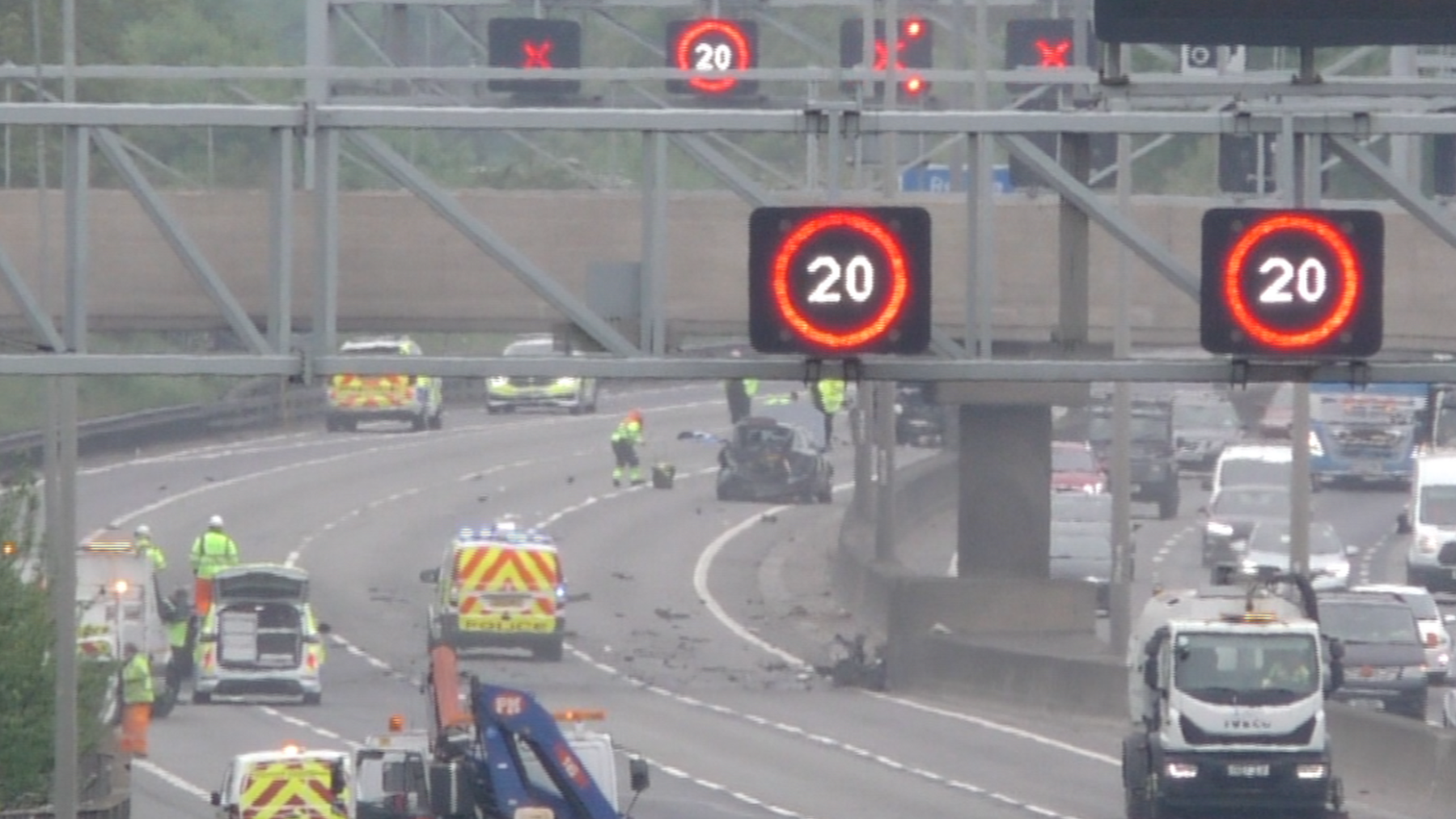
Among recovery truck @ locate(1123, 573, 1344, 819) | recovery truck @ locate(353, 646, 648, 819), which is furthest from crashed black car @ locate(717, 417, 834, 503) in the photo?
recovery truck @ locate(353, 646, 648, 819)

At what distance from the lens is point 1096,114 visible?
15.8 meters

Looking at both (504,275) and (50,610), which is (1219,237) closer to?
(50,610)

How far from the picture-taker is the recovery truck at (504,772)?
23750 millimetres

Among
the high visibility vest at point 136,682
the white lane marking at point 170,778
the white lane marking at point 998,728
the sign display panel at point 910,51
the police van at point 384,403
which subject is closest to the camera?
the white lane marking at point 170,778

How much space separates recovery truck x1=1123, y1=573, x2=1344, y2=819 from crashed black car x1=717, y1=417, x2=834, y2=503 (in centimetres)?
3594

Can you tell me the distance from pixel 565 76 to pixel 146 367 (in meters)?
15.3

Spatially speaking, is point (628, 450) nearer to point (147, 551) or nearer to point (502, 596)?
point (502, 596)

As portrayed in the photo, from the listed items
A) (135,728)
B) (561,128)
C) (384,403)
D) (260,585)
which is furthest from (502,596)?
(384,403)

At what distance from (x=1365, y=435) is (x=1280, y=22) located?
5614 centimetres

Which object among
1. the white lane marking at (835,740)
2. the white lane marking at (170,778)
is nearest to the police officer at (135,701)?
the white lane marking at (170,778)

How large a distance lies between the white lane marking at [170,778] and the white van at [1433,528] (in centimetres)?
2391

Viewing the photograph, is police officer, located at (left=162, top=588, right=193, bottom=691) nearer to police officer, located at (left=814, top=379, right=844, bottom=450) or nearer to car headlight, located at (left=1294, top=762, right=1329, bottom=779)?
car headlight, located at (left=1294, top=762, right=1329, bottom=779)

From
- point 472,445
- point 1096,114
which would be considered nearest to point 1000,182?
point 472,445

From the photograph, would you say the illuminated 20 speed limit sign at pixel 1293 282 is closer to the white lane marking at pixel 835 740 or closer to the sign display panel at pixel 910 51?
the white lane marking at pixel 835 740
